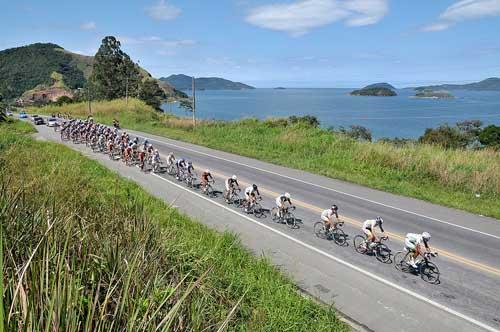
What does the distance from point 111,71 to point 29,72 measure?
11032 cm

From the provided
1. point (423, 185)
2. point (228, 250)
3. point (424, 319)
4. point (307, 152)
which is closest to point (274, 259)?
point (228, 250)

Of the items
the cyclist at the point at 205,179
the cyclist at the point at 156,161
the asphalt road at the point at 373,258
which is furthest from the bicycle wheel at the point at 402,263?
the cyclist at the point at 156,161

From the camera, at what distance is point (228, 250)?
9727 mm

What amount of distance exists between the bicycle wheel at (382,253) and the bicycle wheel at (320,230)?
1.74 m

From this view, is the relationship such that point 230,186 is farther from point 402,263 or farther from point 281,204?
point 402,263

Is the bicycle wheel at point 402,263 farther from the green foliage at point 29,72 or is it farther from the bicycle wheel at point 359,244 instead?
the green foliage at point 29,72

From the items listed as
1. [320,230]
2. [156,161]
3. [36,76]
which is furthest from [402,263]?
[36,76]

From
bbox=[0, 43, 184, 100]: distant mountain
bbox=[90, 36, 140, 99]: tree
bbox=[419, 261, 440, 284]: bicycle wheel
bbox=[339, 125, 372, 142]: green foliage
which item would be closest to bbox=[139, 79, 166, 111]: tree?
bbox=[90, 36, 140, 99]: tree

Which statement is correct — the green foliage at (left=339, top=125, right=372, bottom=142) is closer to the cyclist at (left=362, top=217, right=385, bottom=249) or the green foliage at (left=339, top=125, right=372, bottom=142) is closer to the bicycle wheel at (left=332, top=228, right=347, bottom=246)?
the bicycle wheel at (left=332, top=228, right=347, bottom=246)

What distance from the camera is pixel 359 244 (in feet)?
37.8

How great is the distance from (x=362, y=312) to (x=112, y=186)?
1040 cm

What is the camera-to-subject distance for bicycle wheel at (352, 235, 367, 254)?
1123cm

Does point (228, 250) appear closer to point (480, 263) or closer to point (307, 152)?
point (480, 263)

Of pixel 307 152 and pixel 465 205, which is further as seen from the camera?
pixel 307 152
